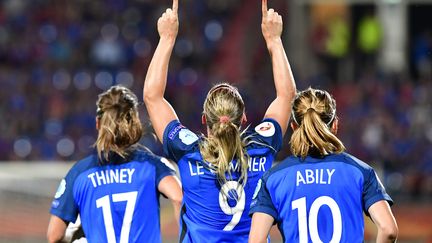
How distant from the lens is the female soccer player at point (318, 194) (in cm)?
504

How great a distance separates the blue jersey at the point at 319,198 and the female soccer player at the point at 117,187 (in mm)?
746

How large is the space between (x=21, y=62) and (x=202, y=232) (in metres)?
15.7

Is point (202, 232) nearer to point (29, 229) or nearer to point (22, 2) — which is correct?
point (29, 229)

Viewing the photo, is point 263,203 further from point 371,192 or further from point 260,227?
point 371,192

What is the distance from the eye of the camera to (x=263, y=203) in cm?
507

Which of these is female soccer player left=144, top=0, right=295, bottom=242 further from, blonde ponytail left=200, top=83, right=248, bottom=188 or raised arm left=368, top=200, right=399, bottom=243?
raised arm left=368, top=200, right=399, bottom=243

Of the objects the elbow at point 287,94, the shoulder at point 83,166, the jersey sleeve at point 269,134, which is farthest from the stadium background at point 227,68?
the jersey sleeve at point 269,134

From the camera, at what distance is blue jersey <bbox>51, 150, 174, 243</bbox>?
18.7ft

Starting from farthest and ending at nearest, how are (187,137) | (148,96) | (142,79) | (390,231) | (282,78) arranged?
1. (142,79)
2. (282,78)
3. (148,96)
4. (187,137)
5. (390,231)

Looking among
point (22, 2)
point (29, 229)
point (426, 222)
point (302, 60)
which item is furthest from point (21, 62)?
point (426, 222)

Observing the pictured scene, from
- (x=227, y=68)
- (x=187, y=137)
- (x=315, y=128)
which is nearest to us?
(x=315, y=128)

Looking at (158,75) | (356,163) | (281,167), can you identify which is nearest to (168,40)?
(158,75)

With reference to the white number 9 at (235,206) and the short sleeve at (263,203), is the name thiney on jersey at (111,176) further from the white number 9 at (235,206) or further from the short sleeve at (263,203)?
the short sleeve at (263,203)

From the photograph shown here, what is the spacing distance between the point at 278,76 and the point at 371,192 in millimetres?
1006
